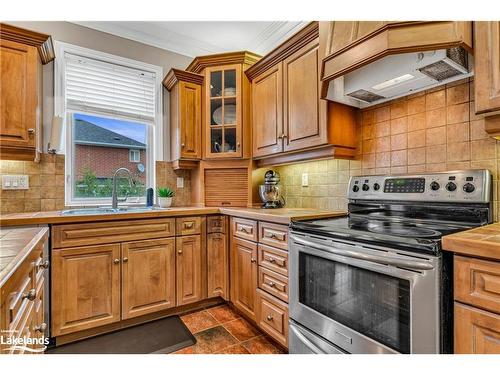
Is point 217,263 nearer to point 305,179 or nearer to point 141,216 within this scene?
point 141,216

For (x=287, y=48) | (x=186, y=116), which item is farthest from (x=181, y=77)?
(x=287, y=48)

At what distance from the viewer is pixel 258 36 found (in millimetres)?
2961

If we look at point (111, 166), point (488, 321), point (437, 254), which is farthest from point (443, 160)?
point (111, 166)

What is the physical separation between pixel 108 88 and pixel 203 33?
43.9 inches

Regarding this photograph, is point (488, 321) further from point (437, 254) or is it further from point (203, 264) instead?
point (203, 264)

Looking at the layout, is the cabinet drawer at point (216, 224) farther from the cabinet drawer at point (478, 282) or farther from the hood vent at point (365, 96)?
the cabinet drawer at point (478, 282)

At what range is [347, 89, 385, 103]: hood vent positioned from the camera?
178cm

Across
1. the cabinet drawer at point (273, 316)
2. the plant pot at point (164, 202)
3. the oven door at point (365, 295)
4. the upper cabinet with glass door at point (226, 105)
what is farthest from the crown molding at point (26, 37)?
the cabinet drawer at point (273, 316)

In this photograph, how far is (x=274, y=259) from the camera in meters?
1.82

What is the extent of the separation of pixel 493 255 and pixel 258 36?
2.83 meters

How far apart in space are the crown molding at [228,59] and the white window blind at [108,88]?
0.58 meters

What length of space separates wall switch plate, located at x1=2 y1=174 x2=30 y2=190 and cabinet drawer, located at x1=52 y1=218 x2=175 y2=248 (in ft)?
2.37

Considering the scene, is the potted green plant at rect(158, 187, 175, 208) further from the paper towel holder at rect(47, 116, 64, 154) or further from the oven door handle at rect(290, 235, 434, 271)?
the oven door handle at rect(290, 235, 434, 271)
